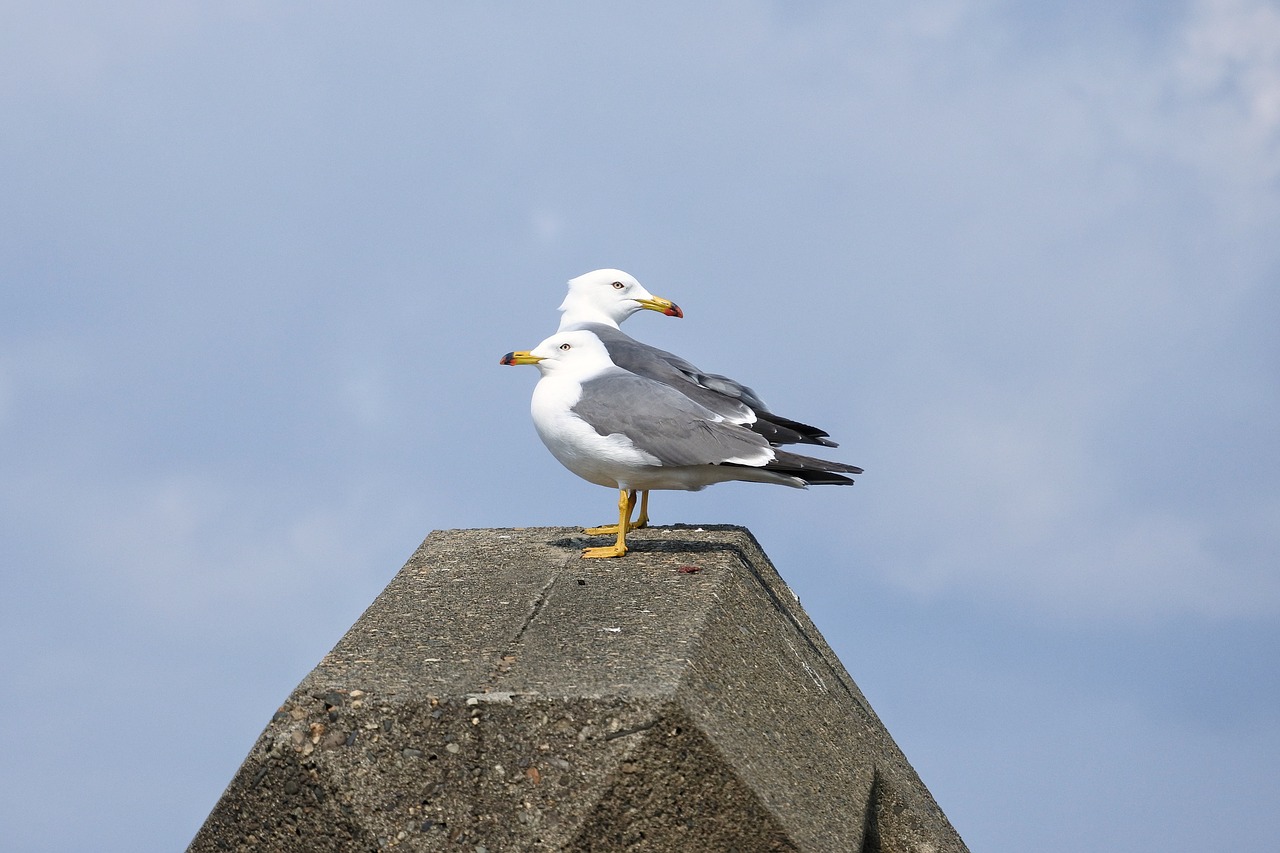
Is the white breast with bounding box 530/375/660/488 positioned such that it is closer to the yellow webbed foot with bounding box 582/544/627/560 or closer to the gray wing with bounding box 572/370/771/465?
the gray wing with bounding box 572/370/771/465

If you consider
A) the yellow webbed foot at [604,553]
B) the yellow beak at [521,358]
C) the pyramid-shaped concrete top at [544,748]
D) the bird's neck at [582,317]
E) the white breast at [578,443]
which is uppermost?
the bird's neck at [582,317]

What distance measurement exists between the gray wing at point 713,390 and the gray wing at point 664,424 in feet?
1.03

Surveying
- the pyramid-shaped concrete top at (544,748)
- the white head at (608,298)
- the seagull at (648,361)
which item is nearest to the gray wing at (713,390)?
the seagull at (648,361)

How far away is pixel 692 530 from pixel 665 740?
10.8 feet

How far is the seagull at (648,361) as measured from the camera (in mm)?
8625

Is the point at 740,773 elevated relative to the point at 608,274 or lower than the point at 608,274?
lower

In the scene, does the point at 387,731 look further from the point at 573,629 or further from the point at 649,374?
the point at 649,374

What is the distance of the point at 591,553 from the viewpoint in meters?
8.60

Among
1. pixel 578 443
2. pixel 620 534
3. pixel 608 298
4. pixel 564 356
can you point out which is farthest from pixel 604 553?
pixel 608 298

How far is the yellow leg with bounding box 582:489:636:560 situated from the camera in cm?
853

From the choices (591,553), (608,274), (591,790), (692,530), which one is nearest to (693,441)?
(591,553)

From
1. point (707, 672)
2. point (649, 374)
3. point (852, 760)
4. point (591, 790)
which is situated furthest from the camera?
point (649, 374)

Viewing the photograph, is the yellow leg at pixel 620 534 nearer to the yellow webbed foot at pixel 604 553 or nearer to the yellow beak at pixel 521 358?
the yellow webbed foot at pixel 604 553

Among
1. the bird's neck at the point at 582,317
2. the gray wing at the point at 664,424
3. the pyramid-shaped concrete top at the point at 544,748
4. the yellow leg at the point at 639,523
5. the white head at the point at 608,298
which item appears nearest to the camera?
the pyramid-shaped concrete top at the point at 544,748
